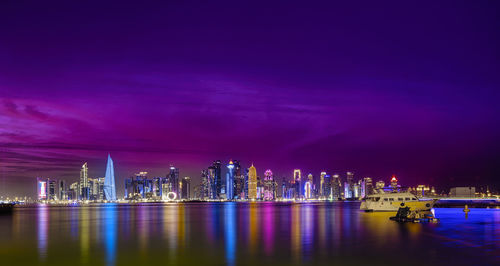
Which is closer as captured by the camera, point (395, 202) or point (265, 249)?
point (265, 249)

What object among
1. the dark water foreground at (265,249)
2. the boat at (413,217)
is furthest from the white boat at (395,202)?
the dark water foreground at (265,249)

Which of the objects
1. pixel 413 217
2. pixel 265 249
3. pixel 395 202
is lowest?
pixel 395 202

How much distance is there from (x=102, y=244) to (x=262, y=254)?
16.5 meters

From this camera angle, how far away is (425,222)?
66812 millimetres

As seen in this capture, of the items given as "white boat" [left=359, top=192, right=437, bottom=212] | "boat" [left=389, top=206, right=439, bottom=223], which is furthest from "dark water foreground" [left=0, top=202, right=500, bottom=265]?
"white boat" [left=359, top=192, right=437, bottom=212]

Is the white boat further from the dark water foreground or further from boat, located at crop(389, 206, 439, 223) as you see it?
the dark water foreground

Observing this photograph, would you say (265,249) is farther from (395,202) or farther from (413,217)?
(395,202)

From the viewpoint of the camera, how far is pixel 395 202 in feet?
307

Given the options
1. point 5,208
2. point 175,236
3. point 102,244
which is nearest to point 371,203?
point 175,236

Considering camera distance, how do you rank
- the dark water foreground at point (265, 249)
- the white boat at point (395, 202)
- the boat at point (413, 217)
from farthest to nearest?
the white boat at point (395, 202) < the boat at point (413, 217) < the dark water foreground at point (265, 249)

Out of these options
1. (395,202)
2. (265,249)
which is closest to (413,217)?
(395,202)

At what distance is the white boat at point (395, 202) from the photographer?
84312 mm

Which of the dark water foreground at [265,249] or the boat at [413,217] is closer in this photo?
the dark water foreground at [265,249]

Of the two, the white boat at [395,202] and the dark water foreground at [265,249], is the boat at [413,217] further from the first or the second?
the white boat at [395,202]
